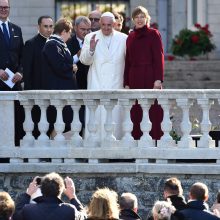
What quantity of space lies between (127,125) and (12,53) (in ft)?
6.82

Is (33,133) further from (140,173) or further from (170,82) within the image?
(170,82)

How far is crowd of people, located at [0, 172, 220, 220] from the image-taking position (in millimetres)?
16344

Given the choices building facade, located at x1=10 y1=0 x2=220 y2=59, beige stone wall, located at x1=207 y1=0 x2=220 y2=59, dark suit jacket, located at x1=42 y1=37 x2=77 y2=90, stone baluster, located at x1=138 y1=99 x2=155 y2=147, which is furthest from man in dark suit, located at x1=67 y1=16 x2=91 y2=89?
building facade, located at x1=10 y1=0 x2=220 y2=59

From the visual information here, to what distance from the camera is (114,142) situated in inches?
804

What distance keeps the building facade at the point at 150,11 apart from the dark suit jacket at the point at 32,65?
18049 millimetres

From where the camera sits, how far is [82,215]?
17000mm

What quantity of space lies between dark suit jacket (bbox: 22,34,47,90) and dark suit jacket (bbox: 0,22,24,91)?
13 centimetres

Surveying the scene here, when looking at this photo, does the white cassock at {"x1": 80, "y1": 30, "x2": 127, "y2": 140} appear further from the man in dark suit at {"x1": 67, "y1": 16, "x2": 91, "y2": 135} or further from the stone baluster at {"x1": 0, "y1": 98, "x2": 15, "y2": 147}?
the stone baluster at {"x1": 0, "y1": 98, "x2": 15, "y2": 147}

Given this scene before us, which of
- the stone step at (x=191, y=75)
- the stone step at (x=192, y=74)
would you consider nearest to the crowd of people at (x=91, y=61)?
the stone step at (x=192, y=74)

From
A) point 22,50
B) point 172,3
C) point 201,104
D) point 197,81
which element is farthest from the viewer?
point 172,3

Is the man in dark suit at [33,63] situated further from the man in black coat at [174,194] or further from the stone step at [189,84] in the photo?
the stone step at [189,84]

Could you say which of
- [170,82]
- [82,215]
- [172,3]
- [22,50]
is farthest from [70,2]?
[82,215]

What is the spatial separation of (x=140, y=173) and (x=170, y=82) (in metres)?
14.3

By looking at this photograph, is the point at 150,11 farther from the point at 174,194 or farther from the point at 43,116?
the point at 174,194
